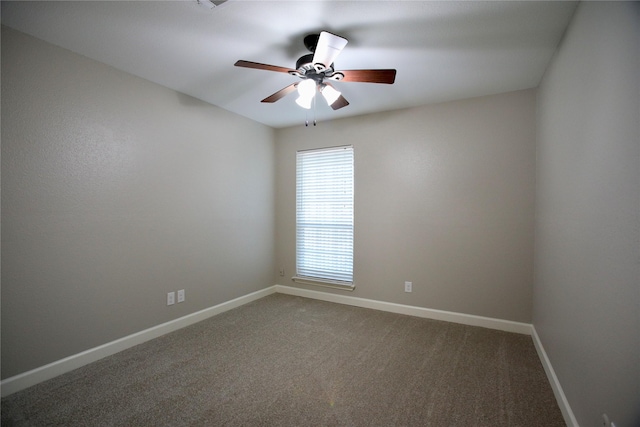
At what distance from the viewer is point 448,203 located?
10.4ft

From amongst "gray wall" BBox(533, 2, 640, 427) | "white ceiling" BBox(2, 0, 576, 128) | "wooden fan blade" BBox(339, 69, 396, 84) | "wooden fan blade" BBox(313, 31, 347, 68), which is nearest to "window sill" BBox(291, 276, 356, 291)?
"gray wall" BBox(533, 2, 640, 427)

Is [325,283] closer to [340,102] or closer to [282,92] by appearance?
[340,102]

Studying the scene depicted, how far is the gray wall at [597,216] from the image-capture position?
107 centimetres

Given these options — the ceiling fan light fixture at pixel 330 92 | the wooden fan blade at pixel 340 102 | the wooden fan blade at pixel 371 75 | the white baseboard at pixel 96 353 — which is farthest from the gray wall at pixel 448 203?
the white baseboard at pixel 96 353

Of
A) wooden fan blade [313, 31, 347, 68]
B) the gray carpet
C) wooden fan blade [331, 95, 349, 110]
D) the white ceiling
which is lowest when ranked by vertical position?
the gray carpet

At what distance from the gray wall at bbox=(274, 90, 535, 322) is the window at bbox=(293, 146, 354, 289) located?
15cm

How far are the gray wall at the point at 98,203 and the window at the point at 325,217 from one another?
3.45ft

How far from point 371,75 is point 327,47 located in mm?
385

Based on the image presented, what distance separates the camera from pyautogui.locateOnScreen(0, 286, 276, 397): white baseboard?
193 centimetres

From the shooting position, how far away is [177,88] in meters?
2.89

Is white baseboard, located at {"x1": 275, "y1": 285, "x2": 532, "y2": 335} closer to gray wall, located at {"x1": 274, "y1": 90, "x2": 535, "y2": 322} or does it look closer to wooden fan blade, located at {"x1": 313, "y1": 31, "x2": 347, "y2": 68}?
gray wall, located at {"x1": 274, "y1": 90, "x2": 535, "y2": 322}

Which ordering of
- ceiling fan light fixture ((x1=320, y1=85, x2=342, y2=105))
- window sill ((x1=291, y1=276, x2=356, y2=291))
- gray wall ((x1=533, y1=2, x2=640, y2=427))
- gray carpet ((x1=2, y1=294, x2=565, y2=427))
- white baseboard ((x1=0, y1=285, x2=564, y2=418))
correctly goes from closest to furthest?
gray wall ((x1=533, y1=2, x2=640, y2=427)) → gray carpet ((x1=2, y1=294, x2=565, y2=427)) → white baseboard ((x1=0, y1=285, x2=564, y2=418)) → ceiling fan light fixture ((x1=320, y1=85, x2=342, y2=105)) → window sill ((x1=291, y1=276, x2=356, y2=291))

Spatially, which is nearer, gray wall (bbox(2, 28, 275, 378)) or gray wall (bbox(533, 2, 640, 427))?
gray wall (bbox(533, 2, 640, 427))

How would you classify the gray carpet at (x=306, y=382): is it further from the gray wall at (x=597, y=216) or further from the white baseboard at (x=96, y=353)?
the gray wall at (x=597, y=216)
